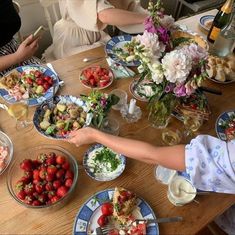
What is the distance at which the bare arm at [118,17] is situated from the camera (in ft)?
5.02

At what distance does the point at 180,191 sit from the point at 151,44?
1.58 feet

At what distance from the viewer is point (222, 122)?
3.71ft

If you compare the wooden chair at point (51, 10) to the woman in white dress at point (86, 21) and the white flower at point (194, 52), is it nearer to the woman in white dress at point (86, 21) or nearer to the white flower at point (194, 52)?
the woman in white dress at point (86, 21)

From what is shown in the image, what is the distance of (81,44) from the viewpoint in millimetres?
1819

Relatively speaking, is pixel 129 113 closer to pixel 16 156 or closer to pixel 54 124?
pixel 54 124

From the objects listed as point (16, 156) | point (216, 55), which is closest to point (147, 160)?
point (16, 156)

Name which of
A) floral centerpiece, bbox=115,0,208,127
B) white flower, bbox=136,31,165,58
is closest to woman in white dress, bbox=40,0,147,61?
floral centerpiece, bbox=115,0,208,127

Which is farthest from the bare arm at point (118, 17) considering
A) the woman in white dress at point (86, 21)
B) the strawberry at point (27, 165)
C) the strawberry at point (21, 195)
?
the strawberry at point (21, 195)

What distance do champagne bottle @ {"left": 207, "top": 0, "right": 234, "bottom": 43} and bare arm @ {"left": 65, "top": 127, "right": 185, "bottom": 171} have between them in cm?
94

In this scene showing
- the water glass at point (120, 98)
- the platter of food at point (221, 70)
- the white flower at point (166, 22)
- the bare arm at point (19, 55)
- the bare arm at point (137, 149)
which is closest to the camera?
the bare arm at point (137, 149)

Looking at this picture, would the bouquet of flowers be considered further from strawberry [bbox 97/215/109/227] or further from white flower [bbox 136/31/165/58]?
strawberry [bbox 97/215/109/227]

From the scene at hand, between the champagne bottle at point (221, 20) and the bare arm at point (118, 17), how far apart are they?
408 mm

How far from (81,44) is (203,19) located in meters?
0.80

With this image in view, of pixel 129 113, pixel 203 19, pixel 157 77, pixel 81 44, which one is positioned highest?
pixel 157 77
